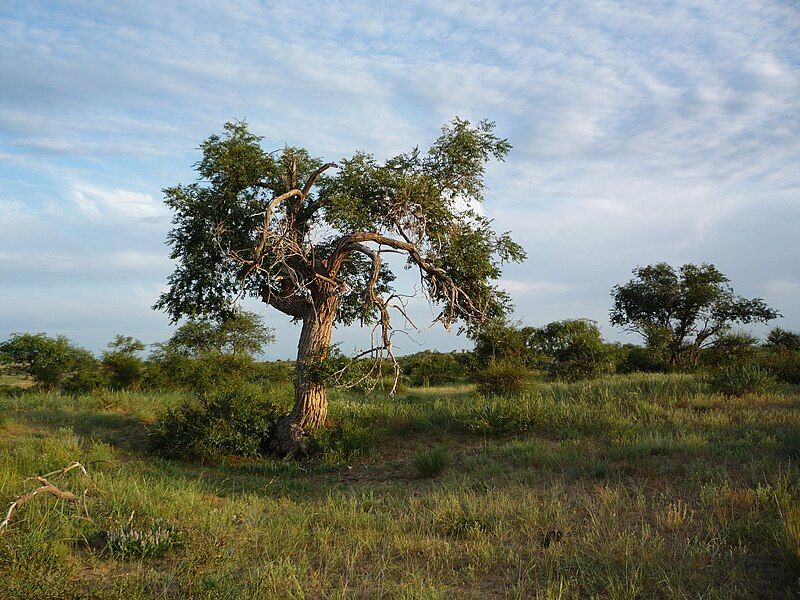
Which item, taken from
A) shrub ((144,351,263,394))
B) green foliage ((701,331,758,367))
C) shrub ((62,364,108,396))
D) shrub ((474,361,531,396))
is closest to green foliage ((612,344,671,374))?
green foliage ((701,331,758,367))

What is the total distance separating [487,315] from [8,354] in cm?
2358

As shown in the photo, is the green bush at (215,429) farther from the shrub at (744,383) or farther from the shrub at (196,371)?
the shrub at (744,383)

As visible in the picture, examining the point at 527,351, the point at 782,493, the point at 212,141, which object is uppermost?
the point at 212,141

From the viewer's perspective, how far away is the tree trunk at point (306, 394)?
13.8 metres

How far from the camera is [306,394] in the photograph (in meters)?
13.9

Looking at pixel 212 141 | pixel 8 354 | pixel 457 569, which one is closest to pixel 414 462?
pixel 457 569

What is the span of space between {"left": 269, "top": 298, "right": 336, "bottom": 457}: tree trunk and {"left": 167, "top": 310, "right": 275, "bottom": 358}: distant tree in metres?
21.1

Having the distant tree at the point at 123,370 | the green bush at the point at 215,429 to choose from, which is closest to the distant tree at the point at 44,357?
the distant tree at the point at 123,370

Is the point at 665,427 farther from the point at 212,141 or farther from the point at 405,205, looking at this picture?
the point at 212,141

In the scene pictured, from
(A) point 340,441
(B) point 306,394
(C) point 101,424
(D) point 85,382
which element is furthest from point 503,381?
(D) point 85,382

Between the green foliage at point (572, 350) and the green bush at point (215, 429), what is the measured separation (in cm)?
1351

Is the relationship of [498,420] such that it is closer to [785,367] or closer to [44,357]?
[785,367]

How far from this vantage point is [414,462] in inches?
475

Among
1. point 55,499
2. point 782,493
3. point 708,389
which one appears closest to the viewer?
point 782,493
